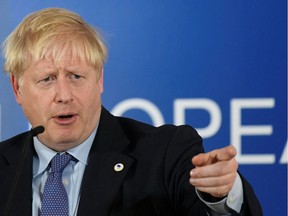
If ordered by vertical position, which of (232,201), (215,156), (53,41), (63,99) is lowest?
(232,201)

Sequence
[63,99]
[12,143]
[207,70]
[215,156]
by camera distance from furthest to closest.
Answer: [207,70] → [12,143] → [63,99] → [215,156]

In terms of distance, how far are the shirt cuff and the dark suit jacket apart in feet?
0.37

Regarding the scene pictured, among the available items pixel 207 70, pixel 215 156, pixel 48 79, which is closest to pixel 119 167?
pixel 48 79

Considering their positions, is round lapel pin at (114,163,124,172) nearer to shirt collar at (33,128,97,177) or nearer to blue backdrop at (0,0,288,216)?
shirt collar at (33,128,97,177)

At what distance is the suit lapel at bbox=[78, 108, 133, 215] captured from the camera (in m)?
1.73

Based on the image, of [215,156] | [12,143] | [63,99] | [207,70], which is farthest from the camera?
[207,70]

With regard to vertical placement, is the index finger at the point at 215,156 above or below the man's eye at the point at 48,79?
below

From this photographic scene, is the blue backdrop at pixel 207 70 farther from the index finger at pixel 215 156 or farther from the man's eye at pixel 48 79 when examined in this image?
the index finger at pixel 215 156

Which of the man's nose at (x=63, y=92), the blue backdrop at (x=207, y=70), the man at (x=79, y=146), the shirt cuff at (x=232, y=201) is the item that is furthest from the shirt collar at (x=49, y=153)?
the blue backdrop at (x=207, y=70)

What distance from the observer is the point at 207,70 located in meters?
2.37

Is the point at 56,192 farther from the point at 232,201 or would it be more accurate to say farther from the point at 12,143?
the point at 232,201

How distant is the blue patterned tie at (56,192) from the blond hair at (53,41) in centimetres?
23

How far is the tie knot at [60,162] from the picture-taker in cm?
180

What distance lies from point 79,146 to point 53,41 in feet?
0.85
